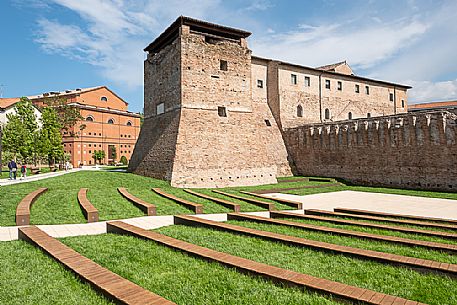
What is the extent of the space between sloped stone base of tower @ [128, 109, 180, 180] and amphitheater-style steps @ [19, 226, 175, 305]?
1185 centimetres

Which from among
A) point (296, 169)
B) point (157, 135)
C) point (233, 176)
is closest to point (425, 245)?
point (233, 176)

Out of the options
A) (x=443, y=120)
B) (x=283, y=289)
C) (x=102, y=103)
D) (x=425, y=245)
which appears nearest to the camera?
(x=283, y=289)

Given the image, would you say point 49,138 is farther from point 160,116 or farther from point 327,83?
point 327,83

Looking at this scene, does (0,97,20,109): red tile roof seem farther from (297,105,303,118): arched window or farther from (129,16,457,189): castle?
(297,105,303,118): arched window

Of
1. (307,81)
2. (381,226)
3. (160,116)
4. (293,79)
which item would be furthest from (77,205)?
(307,81)

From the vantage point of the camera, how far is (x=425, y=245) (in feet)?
15.7

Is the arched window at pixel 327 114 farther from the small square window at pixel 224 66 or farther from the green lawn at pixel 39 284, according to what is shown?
the green lawn at pixel 39 284

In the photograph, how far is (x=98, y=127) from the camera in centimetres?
4419

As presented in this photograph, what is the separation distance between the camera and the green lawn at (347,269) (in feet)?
10.4

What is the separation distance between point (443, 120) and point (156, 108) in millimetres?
19136

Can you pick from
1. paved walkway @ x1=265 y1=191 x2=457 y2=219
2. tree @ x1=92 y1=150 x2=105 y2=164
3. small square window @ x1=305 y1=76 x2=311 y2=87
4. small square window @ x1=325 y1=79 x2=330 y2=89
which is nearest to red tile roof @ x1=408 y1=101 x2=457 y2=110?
small square window @ x1=325 y1=79 x2=330 y2=89

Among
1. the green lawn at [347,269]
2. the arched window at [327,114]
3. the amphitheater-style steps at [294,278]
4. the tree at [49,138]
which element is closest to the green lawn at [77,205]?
the green lawn at [347,269]

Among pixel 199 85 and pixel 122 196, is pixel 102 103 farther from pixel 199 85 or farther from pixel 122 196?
pixel 122 196

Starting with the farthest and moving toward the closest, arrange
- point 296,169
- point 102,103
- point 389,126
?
point 102,103 < point 296,169 < point 389,126
